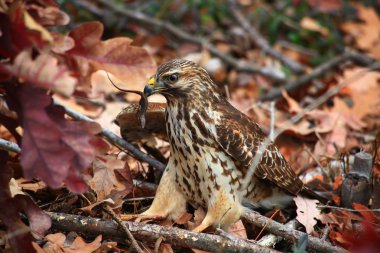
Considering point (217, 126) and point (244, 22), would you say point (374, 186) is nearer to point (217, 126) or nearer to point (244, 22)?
point (217, 126)

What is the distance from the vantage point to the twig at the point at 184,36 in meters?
7.95

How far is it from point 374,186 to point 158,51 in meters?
4.16

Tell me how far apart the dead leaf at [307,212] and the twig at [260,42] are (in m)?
3.76

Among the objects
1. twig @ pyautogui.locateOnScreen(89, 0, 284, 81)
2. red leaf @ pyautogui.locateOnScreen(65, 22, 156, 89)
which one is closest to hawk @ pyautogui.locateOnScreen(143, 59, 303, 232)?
red leaf @ pyautogui.locateOnScreen(65, 22, 156, 89)

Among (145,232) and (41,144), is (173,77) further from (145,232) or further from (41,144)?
(41,144)

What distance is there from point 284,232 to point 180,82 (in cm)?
116

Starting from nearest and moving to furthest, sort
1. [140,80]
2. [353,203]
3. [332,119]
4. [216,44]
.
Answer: [140,80]
[353,203]
[332,119]
[216,44]

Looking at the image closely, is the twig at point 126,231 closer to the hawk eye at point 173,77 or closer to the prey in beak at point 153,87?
the prey in beak at point 153,87

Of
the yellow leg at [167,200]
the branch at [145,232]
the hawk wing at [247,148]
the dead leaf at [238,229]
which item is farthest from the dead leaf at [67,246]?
the hawk wing at [247,148]

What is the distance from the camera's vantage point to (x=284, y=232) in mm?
4055

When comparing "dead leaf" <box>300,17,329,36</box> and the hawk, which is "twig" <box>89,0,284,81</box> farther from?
the hawk

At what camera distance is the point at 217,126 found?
13.7ft

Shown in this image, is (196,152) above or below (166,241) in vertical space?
above

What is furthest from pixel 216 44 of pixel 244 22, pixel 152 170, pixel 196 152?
pixel 196 152
